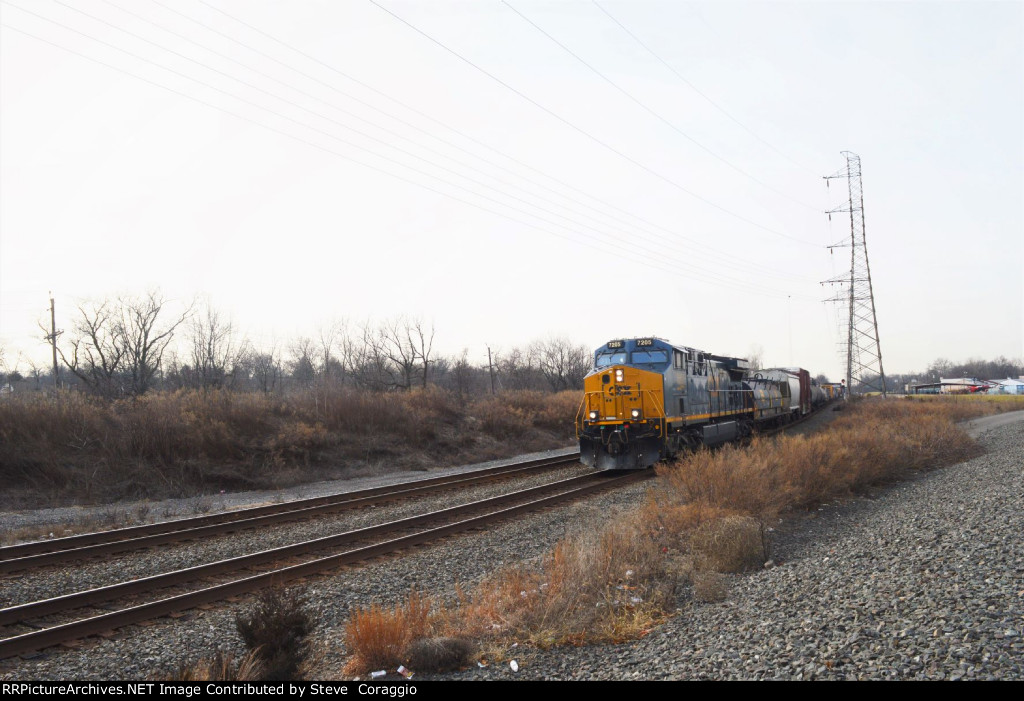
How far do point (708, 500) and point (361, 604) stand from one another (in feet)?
21.2

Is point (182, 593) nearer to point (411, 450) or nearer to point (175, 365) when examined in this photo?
point (411, 450)

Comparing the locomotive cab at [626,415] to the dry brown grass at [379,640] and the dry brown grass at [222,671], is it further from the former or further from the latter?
the dry brown grass at [222,671]

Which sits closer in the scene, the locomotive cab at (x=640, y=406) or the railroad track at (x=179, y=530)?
the railroad track at (x=179, y=530)

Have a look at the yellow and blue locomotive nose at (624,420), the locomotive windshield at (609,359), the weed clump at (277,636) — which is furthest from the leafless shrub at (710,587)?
the locomotive windshield at (609,359)

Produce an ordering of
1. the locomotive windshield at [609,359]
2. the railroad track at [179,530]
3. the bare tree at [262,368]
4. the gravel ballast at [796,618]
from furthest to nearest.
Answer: the bare tree at [262,368]
the locomotive windshield at [609,359]
the railroad track at [179,530]
the gravel ballast at [796,618]

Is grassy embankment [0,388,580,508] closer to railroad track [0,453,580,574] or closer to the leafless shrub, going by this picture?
railroad track [0,453,580,574]

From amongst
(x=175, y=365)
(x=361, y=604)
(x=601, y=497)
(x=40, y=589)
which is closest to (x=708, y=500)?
(x=601, y=497)

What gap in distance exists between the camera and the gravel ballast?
4.52 m

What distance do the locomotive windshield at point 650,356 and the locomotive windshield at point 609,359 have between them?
35 centimetres

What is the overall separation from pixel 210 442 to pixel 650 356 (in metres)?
13.3

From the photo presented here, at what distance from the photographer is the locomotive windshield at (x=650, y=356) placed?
17797 millimetres

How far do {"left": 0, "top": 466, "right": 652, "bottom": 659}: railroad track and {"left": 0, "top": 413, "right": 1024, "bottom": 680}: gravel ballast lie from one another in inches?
9.6

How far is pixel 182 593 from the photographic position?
7.63 meters
